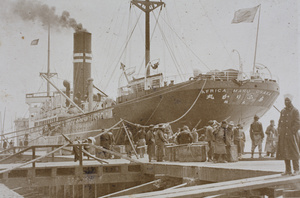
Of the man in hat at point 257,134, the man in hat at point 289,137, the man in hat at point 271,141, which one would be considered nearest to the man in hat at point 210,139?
the man in hat at point 257,134

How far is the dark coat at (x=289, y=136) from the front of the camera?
7.79m

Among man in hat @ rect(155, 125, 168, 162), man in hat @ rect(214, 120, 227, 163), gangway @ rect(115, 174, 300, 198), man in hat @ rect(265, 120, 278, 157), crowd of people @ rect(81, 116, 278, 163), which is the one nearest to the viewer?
gangway @ rect(115, 174, 300, 198)

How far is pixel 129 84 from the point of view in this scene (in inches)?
1057

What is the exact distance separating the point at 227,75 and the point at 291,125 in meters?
15.0

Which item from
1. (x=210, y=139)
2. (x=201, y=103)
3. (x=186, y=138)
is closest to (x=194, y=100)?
(x=201, y=103)

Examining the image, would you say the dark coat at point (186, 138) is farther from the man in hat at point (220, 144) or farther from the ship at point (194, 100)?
the ship at point (194, 100)

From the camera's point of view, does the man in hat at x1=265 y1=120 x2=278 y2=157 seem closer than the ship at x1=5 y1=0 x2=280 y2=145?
Yes

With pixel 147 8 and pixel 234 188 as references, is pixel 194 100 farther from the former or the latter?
pixel 234 188

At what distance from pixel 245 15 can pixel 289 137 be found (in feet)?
49.0

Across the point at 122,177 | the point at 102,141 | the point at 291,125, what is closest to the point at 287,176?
the point at 291,125

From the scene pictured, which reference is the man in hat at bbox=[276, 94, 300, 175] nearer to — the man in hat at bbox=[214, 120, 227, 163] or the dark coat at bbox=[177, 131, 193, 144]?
the man in hat at bbox=[214, 120, 227, 163]

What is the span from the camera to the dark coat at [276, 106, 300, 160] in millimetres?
7793

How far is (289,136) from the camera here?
791cm

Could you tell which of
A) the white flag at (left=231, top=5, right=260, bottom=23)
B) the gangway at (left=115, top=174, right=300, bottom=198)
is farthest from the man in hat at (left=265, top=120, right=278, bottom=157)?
the gangway at (left=115, top=174, right=300, bottom=198)
